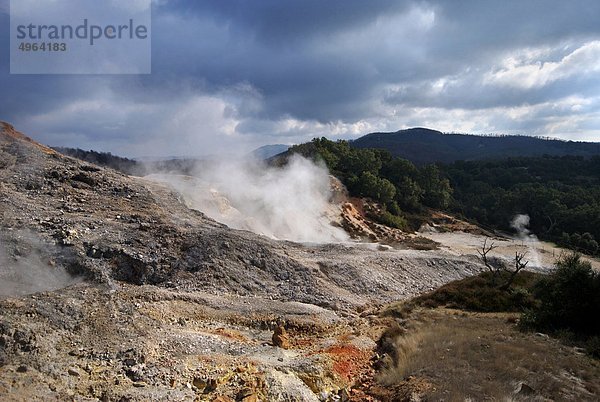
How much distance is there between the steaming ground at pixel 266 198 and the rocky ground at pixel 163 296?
595 cm

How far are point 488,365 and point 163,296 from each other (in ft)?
34.3

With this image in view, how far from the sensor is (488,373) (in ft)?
34.9

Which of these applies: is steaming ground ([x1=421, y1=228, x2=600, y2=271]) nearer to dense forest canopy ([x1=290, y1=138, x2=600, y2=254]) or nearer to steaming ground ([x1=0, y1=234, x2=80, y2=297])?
dense forest canopy ([x1=290, y1=138, x2=600, y2=254])

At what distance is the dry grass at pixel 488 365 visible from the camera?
9.72 metres

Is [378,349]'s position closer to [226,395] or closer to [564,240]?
[226,395]

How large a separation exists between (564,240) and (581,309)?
138 ft

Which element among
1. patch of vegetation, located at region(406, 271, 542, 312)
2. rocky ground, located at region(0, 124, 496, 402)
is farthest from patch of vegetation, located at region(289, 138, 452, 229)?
patch of vegetation, located at region(406, 271, 542, 312)

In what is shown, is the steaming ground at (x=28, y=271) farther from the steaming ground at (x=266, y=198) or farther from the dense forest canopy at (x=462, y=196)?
the dense forest canopy at (x=462, y=196)

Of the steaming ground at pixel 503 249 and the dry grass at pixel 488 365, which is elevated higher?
the dry grass at pixel 488 365

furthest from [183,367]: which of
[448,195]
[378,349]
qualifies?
[448,195]

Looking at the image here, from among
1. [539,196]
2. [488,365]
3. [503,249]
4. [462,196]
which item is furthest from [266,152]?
[488,365]

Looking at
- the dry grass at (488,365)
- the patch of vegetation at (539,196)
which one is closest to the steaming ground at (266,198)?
the dry grass at (488,365)

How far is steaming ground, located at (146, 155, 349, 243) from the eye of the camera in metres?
34.1

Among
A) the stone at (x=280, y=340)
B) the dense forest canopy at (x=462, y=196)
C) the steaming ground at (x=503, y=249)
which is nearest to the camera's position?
the stone at (x=280, y=340)
